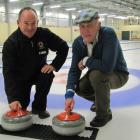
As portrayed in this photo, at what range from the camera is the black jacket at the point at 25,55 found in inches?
93.4

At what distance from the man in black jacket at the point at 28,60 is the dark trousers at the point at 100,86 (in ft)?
1.19

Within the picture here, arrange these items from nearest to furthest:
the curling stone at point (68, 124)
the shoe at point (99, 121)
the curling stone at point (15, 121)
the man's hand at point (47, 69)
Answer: the curling stone at point (68, 124)
the curling stone at point (15, 121)
the shoe at point (99, 121)
the man's hand at point (47, 69)

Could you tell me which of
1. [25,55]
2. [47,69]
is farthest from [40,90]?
[25,55]

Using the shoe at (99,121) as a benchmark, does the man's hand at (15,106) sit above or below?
above

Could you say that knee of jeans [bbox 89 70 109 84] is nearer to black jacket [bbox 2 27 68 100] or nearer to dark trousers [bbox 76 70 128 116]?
dark trousers [bbox 76 70 128 116]

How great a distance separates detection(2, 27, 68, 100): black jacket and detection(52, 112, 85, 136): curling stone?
467mm

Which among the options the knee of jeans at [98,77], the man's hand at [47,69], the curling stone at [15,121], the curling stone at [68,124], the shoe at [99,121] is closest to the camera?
the curling stone at [68,124]

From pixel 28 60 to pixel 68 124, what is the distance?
831mm

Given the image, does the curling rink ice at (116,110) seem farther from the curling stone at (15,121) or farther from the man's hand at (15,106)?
the man's hand at (15,106)

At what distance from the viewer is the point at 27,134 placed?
7.29 ft

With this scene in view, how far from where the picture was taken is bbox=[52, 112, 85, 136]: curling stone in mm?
2045

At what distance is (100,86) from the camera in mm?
2320

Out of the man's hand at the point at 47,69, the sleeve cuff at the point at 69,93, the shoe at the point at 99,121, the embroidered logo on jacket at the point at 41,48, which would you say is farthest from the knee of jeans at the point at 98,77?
the embroidered logo on jacket at the point at 41,48

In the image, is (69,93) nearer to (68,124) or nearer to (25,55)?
(68,124)
